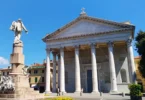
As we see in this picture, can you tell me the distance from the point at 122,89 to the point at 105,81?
399 cm

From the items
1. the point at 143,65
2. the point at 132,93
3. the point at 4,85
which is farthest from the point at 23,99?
the point at 143,65

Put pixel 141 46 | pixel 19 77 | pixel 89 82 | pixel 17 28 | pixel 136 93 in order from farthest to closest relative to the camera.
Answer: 1. pixel 89 82
2. pixel 141 46
3. pixel 136 93
4. pixel 17 28
5. pixel 19 77

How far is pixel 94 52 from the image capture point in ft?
102

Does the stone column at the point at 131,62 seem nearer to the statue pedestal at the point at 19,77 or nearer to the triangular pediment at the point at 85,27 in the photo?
the triangular pediment at the point at 85,27

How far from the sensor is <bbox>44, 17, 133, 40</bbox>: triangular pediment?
102 ft

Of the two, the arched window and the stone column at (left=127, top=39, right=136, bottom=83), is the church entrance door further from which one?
the stone column at (left=127, top=39, right=136, bottom=83)

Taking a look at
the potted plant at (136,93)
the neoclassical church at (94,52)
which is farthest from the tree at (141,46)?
the potted plant at (136,93)

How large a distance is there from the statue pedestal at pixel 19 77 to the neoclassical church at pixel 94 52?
20.0 meters

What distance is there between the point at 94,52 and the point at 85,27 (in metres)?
5.50

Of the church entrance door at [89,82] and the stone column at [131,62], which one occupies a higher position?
the stone column at [131,62]

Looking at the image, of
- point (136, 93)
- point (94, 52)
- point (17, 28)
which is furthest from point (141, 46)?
point (17, 28)

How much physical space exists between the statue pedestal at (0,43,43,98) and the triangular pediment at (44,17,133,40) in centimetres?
2206

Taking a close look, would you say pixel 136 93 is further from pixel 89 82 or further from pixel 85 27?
pixel 89 82

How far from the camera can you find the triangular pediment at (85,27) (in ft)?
102
